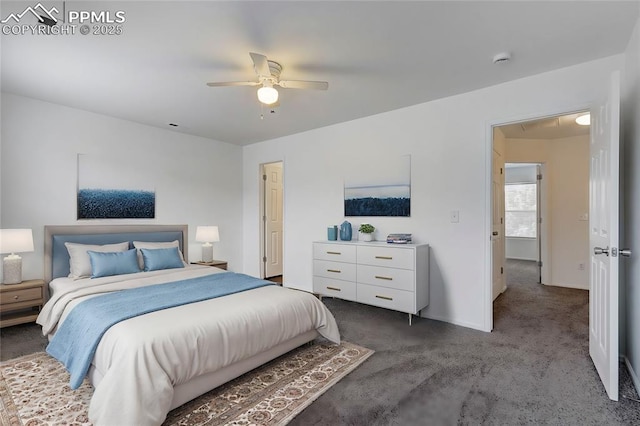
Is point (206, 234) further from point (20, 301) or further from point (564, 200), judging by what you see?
point (564, 200)

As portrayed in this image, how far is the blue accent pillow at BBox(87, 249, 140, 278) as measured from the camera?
3.40 meters

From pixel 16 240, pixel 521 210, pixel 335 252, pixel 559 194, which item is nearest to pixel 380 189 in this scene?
pixel 335 252

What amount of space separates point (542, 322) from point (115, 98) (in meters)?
5.26

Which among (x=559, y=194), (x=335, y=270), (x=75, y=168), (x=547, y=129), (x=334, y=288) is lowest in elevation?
(x=334, y=288)

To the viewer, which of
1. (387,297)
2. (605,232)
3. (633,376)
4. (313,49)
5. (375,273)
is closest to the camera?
(605,232)

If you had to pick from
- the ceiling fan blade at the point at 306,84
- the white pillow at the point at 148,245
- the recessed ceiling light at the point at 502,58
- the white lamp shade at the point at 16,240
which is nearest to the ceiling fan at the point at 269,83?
the ceiling fan blade at the point at 306,84

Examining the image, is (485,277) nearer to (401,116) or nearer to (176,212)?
(401,116)

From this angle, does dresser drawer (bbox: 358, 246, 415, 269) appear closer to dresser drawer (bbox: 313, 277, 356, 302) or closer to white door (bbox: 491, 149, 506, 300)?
dresser drawer (bbox: 313, 277, 356, 302)

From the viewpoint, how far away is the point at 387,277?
141 inches

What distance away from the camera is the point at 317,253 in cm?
426

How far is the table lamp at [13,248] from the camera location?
3123 mm

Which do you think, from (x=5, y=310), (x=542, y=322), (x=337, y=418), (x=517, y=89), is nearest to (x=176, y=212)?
(x=5, y=310)

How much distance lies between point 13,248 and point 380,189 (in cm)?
396

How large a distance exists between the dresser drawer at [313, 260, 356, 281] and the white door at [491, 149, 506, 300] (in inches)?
81.5
